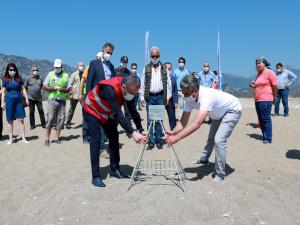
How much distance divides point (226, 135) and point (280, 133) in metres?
5.67

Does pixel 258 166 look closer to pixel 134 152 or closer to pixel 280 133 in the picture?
pixel 134 152

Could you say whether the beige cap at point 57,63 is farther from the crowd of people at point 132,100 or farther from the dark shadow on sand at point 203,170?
the dark shadow on sand at point 203,170

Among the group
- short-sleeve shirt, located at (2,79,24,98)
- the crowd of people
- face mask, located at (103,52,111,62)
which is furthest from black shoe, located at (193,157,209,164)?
short-sleeve shirt, located at (2,79,24,98)

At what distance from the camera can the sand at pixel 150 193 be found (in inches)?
190

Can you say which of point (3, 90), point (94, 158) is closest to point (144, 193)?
point (94, 158)

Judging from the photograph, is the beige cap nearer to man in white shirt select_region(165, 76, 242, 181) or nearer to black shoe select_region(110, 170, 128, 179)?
black shoe select_region(110, 170, 128, 179)

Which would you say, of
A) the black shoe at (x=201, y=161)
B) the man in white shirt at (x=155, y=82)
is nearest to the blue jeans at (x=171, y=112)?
the man in white shirt at (x=155, y=82)

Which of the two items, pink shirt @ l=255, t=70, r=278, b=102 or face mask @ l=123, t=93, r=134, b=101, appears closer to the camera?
face mask @ l=123, t=93, r=134, b=101

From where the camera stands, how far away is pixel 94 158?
585 cm

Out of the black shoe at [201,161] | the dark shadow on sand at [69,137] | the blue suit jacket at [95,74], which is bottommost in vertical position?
the black shoe at [201,161]

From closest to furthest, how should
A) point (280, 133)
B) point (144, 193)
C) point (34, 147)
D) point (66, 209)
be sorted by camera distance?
point (66, 209) → point (144, 193) → point (34, 147) → point (280, 133)

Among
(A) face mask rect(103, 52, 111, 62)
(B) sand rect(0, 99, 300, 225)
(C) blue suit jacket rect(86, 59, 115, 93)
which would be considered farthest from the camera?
(A) face mask rect(103, 52, 111, 62)

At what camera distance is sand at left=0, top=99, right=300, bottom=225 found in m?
4.82

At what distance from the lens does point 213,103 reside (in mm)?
5762
